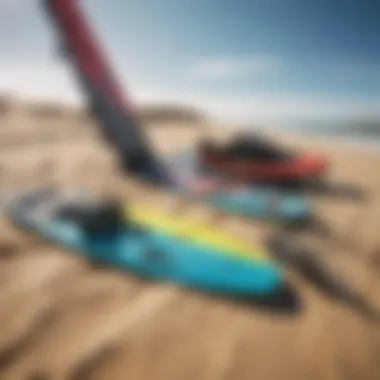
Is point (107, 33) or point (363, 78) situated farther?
point (363, 78)

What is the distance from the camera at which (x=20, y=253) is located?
4.32 feet

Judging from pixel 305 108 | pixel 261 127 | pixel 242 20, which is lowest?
pixel 261 127

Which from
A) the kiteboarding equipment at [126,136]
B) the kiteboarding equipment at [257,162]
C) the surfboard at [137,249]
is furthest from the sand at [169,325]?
the kiteboarding equipment at [257,162]

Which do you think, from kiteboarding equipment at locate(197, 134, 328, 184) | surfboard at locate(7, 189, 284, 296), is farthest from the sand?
kiteboarding equipment at locate(197, 134, 328, 184)

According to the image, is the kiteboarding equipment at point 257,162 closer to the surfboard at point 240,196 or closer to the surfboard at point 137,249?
the surfboard at point 240,196

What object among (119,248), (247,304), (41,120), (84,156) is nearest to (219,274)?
(247,304)

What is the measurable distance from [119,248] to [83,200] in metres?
0.29

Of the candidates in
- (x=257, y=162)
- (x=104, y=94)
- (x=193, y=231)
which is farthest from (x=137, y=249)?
(x=257, y=162)

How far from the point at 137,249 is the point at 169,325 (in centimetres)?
32

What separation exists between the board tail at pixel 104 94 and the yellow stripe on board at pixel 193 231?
0.25 metres

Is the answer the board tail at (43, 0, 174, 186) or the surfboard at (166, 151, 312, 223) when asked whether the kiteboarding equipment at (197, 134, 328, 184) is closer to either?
the surfboard at (166, 151, 312, 223)

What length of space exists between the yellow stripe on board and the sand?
9 cm

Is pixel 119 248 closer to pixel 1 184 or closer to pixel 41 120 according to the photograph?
pixel 1 184

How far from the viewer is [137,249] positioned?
1.36 m
